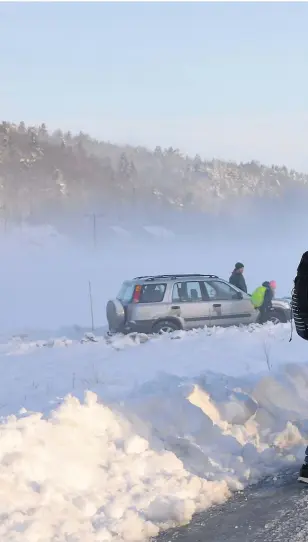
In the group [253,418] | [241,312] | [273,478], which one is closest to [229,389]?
[253,418]

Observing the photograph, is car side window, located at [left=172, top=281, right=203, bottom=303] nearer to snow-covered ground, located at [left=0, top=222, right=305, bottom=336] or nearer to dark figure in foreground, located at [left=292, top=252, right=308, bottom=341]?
dark figure in foreground, located at [left=292, top=252, right=308, bottom=341]

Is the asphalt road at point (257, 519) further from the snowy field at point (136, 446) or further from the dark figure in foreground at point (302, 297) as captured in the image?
the dark figure in foreground at point (302, 297)

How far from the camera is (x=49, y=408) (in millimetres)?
5871

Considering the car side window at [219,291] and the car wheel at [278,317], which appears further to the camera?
the car wheel at [278,317]

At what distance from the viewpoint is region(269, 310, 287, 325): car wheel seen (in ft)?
55.9

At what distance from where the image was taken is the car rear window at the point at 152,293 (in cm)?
1521

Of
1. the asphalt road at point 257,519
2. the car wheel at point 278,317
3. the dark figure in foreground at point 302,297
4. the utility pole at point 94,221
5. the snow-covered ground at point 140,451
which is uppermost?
the dark figure in foreground at point 302,297

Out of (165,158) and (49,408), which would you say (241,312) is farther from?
(165,158)

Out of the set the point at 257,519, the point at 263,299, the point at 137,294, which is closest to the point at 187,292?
the point at 137,294

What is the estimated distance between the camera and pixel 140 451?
214 inches

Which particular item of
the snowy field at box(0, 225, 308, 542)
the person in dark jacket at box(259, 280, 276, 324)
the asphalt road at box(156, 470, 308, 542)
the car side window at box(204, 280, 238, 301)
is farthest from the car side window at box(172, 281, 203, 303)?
the asphalt road at box(156, 470, 308, 542)

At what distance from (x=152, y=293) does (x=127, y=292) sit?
600 mm

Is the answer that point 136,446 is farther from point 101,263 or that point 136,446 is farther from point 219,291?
point 101,263

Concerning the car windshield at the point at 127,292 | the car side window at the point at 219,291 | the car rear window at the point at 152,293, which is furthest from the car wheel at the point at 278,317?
the car windshield at the point at 127,292
